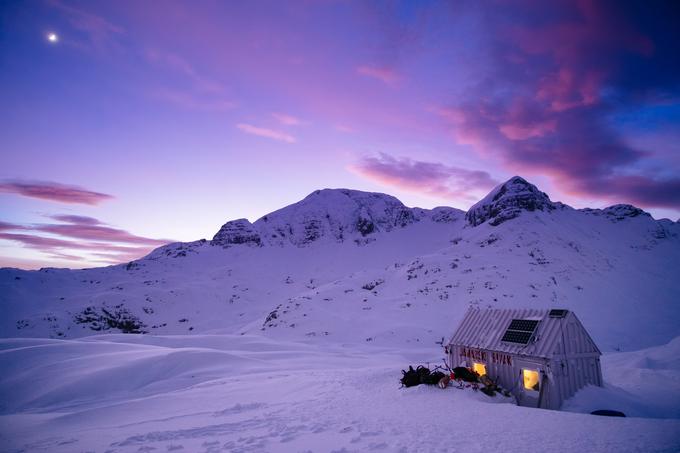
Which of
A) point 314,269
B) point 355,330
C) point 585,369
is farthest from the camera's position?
point 314,269

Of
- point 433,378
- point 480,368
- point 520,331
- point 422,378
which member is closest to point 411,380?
point 422,378

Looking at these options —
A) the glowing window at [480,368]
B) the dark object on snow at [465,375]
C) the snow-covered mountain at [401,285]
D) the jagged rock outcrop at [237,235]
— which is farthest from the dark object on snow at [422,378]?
the jagged rock outcrop at [237,235]

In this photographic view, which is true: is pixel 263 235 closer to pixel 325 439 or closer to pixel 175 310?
pixel 175 310

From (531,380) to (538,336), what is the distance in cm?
202

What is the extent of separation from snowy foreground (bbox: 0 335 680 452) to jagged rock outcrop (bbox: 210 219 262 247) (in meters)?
95.4

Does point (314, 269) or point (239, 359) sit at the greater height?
point (314, 269)

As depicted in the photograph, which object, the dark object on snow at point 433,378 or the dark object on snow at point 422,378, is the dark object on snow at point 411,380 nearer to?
the dark object on snow at point 422,378

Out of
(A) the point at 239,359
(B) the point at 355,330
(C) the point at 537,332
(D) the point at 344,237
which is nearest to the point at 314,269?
(D) the point at 344,237

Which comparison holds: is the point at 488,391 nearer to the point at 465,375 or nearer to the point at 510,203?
the point at 465,375

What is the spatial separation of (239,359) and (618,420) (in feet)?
82.3

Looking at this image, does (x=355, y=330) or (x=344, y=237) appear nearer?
(x=355, y=330)

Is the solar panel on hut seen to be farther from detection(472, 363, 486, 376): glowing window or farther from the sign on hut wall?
detection(472, 363, 486, 376): glowing window

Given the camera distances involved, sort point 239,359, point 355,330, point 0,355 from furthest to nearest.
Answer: point 355,330
point 239,359
point 0,355

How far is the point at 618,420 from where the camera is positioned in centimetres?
993
